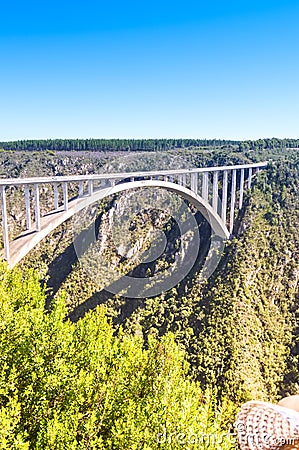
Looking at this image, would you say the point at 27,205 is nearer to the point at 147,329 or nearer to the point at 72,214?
the point at 72,214

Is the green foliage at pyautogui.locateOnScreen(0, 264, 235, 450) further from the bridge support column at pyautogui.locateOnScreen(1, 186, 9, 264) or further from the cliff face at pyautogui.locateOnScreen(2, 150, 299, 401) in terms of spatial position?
the cliff face at pyautogui.locateOnScreen(2, 150, 299, 401)

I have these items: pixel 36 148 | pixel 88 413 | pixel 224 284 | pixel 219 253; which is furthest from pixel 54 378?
pixel 36 148

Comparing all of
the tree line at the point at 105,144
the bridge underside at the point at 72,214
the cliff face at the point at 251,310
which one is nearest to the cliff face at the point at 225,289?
the cliff face at the point at 251,310

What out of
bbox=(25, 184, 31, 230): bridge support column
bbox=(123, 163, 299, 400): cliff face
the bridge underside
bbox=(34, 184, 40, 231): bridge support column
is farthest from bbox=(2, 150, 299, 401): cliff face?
bbox=(25, 184, 31, 230): bridge support column

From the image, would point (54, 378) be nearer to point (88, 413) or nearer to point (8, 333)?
point (88, 413)

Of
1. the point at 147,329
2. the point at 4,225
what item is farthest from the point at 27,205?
the point at 147,329
